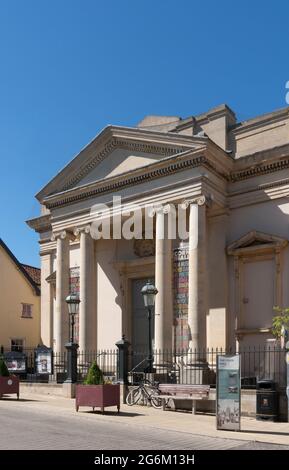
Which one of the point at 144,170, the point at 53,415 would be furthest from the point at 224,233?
the point at 53,415

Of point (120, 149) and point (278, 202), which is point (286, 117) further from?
point (120, 149)

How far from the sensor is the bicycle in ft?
52.4

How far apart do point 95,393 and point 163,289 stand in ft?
17.5

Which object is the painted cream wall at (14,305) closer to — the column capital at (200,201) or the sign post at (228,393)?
the column capital at (200,201)

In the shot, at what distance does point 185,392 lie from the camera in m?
14.7

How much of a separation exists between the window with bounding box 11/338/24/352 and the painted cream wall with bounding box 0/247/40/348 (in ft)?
0.77

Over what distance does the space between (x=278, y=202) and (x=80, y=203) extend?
782 centimetres

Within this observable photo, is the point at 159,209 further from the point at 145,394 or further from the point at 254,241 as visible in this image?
the point at 145,394

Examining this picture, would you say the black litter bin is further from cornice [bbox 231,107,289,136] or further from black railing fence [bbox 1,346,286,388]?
cornice [bbox 231,107,289,136]

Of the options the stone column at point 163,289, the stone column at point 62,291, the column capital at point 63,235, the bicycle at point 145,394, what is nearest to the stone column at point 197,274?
the stone column at point 163,289

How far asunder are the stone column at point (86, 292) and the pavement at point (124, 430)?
5332 mm

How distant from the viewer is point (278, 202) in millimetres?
18797

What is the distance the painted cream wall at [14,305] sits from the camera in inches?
1305

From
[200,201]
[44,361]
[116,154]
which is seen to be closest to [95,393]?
[44,361]
